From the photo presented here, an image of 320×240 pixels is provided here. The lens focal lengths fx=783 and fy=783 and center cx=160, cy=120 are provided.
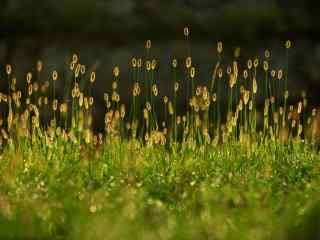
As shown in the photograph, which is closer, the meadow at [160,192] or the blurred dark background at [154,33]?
the meadow at [160,192]

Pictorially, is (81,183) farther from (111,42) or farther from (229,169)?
(111,42)

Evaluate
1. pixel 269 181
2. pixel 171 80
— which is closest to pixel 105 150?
pixel 269 181

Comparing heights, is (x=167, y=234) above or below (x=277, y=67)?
below

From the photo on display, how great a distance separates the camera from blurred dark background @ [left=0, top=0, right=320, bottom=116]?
9.86 metres

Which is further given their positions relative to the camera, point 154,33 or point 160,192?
point 154,33

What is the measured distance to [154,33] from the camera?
990 centimetres

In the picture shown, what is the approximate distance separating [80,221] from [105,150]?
2156 millimetres

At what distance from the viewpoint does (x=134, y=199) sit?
4.52 metres

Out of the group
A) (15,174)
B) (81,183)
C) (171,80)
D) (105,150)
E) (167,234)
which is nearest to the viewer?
(167,234)

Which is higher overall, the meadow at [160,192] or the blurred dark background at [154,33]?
the blurred dark background at [154,33]

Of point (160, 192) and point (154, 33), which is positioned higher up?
point (154, 33)

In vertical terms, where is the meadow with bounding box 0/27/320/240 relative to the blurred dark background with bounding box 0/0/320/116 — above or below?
below

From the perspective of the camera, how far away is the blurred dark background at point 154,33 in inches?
388

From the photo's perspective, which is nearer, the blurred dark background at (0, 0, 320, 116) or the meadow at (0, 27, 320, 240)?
the meadow at (0, 27, 320, 240)
